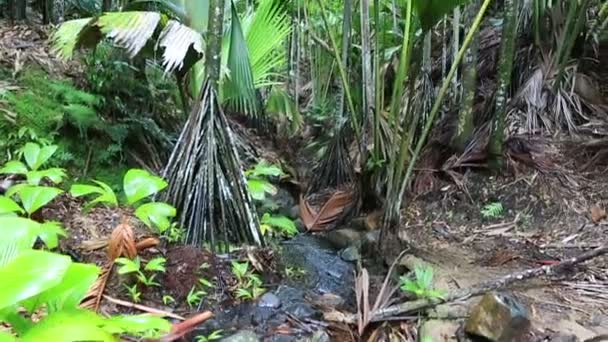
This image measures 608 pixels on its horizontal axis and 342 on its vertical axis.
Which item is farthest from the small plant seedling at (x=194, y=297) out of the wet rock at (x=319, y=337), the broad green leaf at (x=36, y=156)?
the broad green leaf at (x=36, y=156)

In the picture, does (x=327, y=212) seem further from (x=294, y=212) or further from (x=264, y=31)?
(x=264, y=31)

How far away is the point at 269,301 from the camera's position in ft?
8.56

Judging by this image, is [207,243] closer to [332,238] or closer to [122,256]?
[122,256]

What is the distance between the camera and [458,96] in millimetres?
4938

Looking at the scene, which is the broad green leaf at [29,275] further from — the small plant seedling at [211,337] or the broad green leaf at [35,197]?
the small plant seedling at [211,337]

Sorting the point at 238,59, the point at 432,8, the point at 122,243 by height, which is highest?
the point at 432,8

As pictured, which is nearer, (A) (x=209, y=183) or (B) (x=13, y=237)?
(B) (x=13, y=237)

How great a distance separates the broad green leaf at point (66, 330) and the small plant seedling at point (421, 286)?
1.67 meters

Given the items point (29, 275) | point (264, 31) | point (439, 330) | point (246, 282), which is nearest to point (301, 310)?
point (246, 282)

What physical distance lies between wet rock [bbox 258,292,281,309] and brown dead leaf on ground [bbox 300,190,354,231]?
1.60 meters

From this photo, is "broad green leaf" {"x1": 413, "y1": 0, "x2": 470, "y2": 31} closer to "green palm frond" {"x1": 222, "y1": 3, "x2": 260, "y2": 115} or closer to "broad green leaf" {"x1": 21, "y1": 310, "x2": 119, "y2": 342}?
"green palm frond" {"x1": 222, "y1": 3, "x2": 260, "y2": 115}

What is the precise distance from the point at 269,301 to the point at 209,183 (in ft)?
2.42

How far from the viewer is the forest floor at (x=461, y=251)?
7.61 ft

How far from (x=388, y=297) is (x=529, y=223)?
1.64 m
